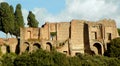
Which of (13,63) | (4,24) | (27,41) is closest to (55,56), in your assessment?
(13,63)

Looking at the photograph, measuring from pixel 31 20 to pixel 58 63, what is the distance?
2296 centimetres

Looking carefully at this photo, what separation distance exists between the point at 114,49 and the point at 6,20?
61.3 feet

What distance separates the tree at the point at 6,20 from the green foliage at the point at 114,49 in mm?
16729

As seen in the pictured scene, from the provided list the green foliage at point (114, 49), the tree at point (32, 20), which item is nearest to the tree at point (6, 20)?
the tree at point (32, 20)

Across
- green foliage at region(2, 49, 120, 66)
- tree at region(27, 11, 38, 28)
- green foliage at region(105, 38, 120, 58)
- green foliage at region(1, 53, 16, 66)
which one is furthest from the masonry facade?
tree at region(27, 11, 38, 28)

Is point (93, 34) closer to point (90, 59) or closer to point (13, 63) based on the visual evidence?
point (90, 59)

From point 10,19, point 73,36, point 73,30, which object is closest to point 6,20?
point 10,19

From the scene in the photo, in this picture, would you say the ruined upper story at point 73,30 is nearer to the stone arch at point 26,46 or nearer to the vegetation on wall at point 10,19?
the stone arch at point 26,46

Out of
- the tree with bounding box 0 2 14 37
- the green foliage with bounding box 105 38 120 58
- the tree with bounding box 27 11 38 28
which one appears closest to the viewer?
the green foliage with bounding box 105 38 120 58

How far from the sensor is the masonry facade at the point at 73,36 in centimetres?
A: 7419

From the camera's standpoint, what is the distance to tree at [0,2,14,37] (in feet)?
251

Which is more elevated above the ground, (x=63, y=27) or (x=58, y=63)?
(x=63, y=27)

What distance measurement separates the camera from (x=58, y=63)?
2470 inches

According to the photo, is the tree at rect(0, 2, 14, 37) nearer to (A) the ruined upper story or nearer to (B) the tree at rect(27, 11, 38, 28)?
(A) the ruined upper story
